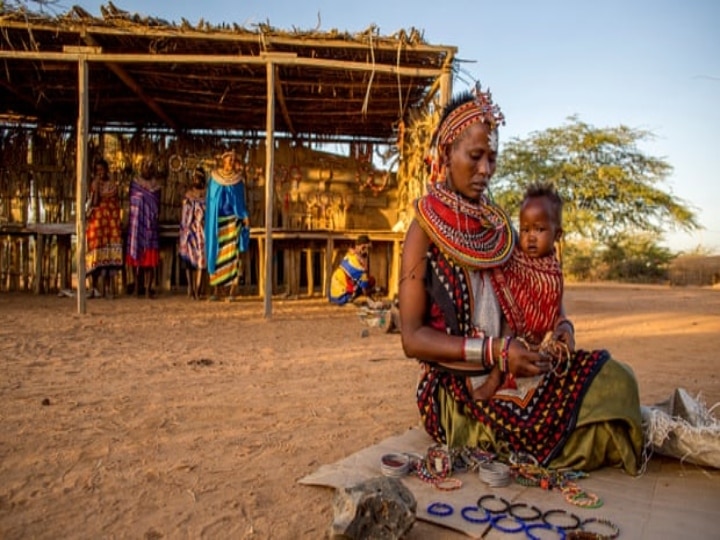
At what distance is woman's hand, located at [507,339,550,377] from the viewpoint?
1858mm

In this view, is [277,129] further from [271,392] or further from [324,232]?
[271,392]

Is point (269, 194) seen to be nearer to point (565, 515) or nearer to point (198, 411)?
point (198, 411)

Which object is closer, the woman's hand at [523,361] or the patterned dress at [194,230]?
the woman's hand at [523,361]

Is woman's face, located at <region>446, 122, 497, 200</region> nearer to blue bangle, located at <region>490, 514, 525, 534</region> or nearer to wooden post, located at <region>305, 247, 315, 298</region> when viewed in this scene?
blue bangle, located at <region>490, 514, 525, 534</region>

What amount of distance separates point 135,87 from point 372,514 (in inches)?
316

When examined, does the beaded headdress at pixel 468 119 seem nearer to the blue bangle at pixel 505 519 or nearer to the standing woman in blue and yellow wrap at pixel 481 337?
the standing woman in blue and yellow wrap at pixel 481 337

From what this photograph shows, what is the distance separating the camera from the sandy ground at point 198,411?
5.98 feet

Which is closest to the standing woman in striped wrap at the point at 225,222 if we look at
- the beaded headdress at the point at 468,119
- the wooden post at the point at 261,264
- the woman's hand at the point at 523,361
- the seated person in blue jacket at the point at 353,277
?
the wooden post at the point at 261,264

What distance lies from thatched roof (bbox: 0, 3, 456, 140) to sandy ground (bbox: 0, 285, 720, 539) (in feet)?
11.1

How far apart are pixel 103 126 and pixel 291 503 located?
10450mm

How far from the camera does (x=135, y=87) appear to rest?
8.02m

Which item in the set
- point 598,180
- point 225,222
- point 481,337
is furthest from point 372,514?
point 598,180

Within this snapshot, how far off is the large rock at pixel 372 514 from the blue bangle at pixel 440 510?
0.15 m

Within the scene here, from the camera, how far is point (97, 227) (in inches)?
350
